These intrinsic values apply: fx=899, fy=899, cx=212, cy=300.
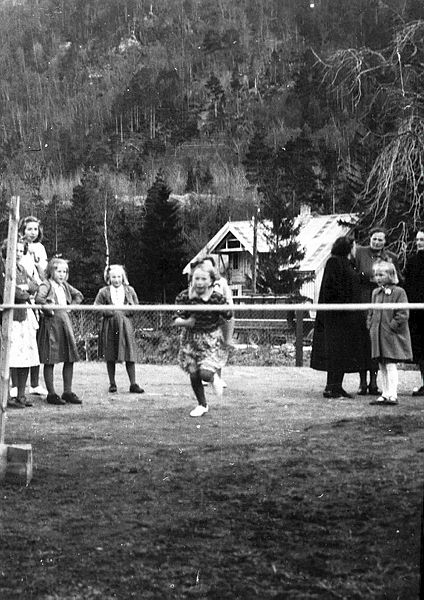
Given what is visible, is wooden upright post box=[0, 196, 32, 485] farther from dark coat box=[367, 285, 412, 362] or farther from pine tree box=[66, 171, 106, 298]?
pine tree box=[66, 171, 106, 298]

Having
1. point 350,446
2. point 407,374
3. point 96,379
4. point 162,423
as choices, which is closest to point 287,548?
point 350,446

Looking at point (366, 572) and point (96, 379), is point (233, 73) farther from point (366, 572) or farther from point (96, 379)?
point (366, 572)

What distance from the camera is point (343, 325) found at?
27.0 feet

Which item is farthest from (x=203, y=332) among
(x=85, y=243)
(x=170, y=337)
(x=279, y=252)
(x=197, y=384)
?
(x=85, y=243)

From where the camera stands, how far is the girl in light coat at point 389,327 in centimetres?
752

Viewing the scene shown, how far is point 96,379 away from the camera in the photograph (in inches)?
436

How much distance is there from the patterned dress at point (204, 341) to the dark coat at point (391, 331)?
1.60 meters

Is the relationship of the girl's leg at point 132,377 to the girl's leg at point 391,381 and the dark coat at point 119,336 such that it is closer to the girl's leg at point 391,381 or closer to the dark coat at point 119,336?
the dark coat at point 119,336

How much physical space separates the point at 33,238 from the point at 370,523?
5057 mm

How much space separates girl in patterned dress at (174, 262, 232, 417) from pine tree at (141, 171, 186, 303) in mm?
37711

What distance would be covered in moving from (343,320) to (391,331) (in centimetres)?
69

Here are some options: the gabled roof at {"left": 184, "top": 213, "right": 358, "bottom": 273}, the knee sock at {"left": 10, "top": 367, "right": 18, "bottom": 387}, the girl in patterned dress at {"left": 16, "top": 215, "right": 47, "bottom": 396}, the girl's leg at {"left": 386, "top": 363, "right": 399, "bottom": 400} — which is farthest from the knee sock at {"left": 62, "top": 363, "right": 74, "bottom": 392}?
the gabled roof at {"left": 184, "top": 213, "right": 358, "bottom": 273}

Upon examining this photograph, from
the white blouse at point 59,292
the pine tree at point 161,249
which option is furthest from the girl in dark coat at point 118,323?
the pine tree at point 161,249

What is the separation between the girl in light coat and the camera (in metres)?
7.52
